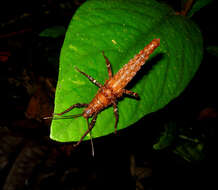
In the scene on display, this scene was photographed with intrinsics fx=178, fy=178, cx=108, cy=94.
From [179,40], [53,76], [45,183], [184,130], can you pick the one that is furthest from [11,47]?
[184,130]

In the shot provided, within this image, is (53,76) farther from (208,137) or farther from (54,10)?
(208,137)

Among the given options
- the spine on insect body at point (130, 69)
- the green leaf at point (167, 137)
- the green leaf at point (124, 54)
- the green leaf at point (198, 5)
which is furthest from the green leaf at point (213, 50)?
the green leaf at point (167, 137)

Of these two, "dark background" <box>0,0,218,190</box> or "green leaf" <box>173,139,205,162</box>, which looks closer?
"dark background" <box>0,0,218,190</box>

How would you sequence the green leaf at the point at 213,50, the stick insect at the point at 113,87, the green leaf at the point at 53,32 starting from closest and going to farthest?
the stick insect at the point at 113,87
the green leaf at the point at 213,50
the green leaf at the point at 53,32

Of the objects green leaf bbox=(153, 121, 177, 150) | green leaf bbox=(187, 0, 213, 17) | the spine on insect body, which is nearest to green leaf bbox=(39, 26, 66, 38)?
the spine on insect body

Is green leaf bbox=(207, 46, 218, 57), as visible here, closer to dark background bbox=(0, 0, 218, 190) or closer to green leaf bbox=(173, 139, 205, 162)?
dark background bbox=(0, 0, 218, 190)

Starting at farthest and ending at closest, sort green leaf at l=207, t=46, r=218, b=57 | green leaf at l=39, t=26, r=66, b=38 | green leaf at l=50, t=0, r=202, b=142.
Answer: green leaf at l=39, t=26, r=66, b=38, green leaf at l=207, t=46, r=218, b=57, green leaf at l=50, t=0, r=202, b=142

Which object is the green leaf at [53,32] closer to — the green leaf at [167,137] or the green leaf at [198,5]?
the green leaf at [198,5]

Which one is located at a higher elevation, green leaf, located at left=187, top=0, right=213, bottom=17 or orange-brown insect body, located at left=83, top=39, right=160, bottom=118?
green leaf, located at left=187, top=0, right=213, bottom=17

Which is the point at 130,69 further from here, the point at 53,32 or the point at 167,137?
the point at 53,32
